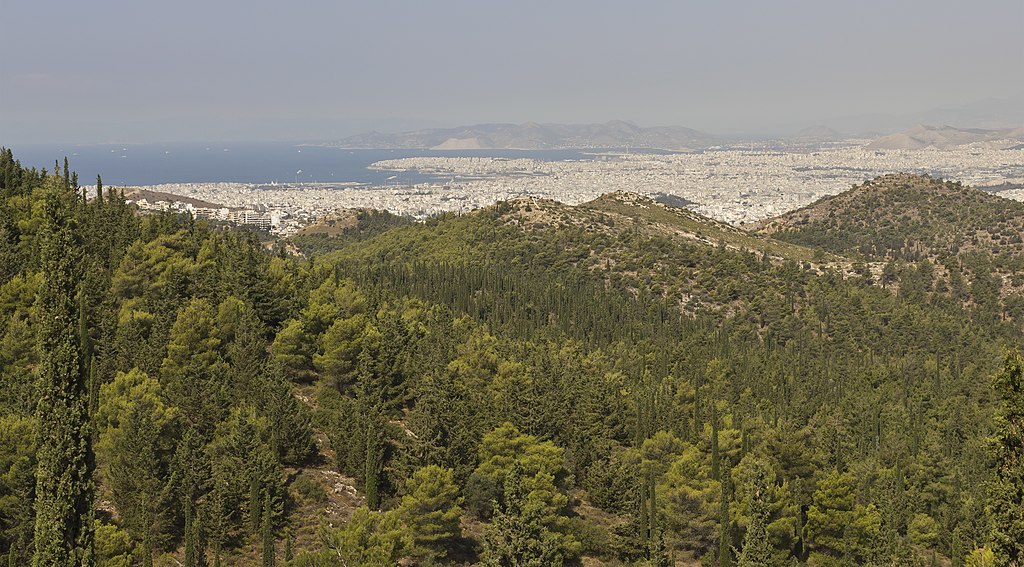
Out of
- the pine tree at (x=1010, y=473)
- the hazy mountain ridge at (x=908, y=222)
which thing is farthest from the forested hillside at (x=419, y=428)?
the hazy mountain ridge at (x=908, y=222)

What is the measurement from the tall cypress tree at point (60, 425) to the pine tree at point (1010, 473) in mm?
25826

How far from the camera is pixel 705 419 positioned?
200 feet

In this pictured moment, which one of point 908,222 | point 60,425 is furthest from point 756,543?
point 908,222

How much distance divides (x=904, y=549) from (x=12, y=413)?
45.8 meters

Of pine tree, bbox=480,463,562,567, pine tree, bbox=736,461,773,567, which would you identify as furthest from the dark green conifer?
pine tree, bbox=736,461,773,567

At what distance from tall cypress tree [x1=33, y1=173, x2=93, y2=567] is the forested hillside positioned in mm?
68

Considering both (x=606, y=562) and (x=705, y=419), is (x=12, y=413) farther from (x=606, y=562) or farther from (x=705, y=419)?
(x=705, y=419)

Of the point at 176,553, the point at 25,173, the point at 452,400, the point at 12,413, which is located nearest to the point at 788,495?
the point at 452,400

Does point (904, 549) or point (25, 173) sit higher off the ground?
point (25, 173)

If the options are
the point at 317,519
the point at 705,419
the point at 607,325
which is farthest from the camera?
the point at 607,325

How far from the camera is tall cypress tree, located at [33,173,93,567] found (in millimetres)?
23984

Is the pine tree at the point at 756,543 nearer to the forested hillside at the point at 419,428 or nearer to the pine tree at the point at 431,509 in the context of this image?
the forested hillside at the point at 419,428

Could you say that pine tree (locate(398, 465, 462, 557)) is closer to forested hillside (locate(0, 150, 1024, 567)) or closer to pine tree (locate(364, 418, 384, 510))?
forested hillside (locate(0, 150, 1024, 567))

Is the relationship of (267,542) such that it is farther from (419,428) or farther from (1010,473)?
(1010,473)
